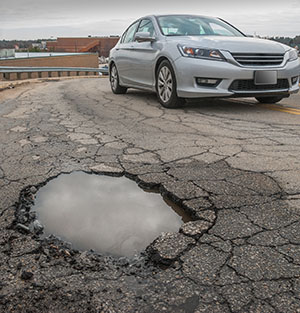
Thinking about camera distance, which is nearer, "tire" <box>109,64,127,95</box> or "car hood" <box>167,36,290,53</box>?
"car hood" <box>167,36,290,53</box>

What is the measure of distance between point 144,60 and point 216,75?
5.89 feet

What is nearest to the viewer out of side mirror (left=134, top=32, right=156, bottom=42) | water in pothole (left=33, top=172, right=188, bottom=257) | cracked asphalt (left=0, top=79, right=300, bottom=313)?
cracked asphalt (left=0, top=79, right=300, bottom=313)

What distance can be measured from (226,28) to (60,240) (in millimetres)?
5922

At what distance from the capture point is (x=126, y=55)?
780cm

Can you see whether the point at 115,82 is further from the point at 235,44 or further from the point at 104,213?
the point at 104,213

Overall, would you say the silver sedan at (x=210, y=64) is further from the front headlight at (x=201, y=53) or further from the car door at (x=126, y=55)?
the car door at (x=126, y=55)

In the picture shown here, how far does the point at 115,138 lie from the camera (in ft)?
15.0

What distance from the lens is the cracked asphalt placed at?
172 cm

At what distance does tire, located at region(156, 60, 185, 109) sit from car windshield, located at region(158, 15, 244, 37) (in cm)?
73

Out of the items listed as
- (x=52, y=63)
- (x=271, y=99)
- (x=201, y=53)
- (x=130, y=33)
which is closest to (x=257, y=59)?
(x=201, y=53)

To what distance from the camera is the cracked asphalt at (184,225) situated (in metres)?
1.72

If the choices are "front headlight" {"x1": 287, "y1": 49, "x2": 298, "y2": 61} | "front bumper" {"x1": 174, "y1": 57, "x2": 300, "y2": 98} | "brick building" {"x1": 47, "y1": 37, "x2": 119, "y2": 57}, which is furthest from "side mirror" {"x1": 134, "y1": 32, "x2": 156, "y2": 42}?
"brick building" {"x1": 47, "y1": 37, "x2": 119, "y2": 57}

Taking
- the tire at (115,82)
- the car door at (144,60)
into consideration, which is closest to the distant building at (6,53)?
the tire at (115,82)

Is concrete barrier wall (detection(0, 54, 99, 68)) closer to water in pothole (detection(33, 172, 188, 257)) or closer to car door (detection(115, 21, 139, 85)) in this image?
car door (detection(115, 21, 139, 85))
